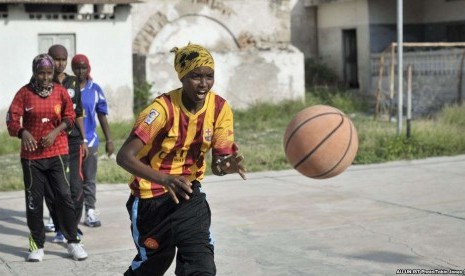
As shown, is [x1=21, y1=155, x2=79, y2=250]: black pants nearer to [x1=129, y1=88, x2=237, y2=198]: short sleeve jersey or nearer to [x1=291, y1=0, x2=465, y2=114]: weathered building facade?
[x1=129, y1=88, x2=237, y2=198]: short sleeve jersey

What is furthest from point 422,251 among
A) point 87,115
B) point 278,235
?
point 87,115

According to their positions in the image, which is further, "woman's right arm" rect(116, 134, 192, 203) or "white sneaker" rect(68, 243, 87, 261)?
"white sneaker" rect(68, 243, 87, 261)

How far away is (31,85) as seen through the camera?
6.71 metres

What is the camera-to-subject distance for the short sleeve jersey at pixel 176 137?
457 cm

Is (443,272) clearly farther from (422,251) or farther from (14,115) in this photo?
(14,115)

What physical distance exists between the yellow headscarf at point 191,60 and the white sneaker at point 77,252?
2.59m

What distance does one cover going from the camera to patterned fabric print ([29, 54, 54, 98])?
21.4 feet

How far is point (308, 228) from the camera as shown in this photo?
7.63 m

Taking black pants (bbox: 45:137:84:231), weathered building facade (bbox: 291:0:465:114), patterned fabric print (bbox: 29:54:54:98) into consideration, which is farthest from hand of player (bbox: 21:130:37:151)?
weathered building facade (bbox: 291:0:465:114)

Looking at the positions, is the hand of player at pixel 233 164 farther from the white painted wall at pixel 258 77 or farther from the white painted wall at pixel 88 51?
the white painted wall at pixel 258 77

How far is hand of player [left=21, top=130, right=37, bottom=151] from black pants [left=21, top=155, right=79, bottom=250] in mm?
141

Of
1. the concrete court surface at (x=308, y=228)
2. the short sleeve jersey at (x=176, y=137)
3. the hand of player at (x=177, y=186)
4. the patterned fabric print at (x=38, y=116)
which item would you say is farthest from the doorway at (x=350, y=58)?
the hand of player at (x=177, y=186)

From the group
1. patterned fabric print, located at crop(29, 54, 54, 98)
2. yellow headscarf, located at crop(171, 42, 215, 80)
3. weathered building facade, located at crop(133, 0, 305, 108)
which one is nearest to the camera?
yellow headscarf, located at crop(171, 42, 215, 80)

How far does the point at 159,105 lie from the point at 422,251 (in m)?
3.05
